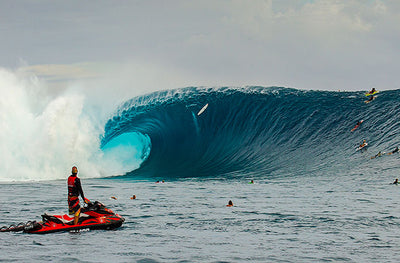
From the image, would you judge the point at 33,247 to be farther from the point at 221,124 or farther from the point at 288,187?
the point at 221,124

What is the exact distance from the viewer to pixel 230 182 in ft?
79.4

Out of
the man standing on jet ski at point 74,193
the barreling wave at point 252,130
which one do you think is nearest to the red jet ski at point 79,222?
the man standing on jet ski at point 74,193

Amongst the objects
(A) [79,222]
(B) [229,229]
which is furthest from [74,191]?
(B) [229,229]

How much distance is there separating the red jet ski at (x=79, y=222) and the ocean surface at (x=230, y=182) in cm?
28

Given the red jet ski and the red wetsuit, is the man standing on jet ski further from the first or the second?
the red jet ski

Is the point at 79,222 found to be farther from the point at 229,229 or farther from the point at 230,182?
the point at 230,182

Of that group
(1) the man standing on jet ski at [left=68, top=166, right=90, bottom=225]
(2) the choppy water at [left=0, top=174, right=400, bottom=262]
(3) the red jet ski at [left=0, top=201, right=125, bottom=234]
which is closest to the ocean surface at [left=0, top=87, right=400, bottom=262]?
(2) the choppy water at [left=0, top=174, right=400, bottom=262]

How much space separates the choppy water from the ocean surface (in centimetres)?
3

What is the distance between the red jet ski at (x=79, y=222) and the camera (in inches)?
446

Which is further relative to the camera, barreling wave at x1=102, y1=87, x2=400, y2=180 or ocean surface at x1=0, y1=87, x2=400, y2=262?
barreling wave at x1=102, y1=87, x2=400, y2=180

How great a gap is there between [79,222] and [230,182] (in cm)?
1316

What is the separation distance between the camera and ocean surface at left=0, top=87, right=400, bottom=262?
31.6 ft

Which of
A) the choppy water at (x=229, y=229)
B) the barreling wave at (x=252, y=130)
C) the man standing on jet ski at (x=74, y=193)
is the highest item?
the barreling wave at (x=252, y=130)

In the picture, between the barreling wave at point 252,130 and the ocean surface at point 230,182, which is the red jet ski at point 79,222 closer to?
the ocean surface at point 230,182
